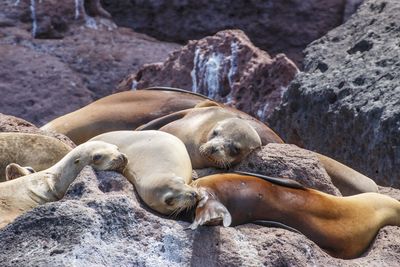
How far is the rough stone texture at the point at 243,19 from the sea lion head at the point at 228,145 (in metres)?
6.67

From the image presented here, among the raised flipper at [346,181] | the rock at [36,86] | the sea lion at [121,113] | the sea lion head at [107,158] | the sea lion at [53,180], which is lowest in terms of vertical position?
the rock at [36,86]

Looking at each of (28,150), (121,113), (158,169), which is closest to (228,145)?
(158,169)

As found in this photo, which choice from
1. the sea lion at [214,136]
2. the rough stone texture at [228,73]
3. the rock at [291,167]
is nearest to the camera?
the rock at [291,167]

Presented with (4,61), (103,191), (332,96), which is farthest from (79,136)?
(4,61)

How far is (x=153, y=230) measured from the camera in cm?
510

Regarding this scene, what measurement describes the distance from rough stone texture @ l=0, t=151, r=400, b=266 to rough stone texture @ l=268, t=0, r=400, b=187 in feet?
9.24

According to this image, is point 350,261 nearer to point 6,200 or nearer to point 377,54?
point 6,200

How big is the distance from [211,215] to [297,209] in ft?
1.99

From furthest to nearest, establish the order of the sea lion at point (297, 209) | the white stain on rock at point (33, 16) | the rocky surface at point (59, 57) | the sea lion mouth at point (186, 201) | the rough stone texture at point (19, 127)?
the white stain on rock at point (33, 16) < the rocky surface at point (59, 57) < the rough stone texture at point (19, 127) < the sea lion at point (297, 209) < the sea lion mouth at point (186, 201)

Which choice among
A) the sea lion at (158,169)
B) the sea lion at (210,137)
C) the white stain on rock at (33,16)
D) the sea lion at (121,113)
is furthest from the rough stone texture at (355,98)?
the white stain on rock at (33,16)

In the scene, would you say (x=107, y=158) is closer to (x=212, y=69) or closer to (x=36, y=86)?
(x=212, y=69)

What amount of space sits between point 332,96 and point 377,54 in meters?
0.47

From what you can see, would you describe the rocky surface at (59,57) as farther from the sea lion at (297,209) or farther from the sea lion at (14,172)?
the sea lion at (297,209)

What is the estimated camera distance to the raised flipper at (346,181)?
6855mm
